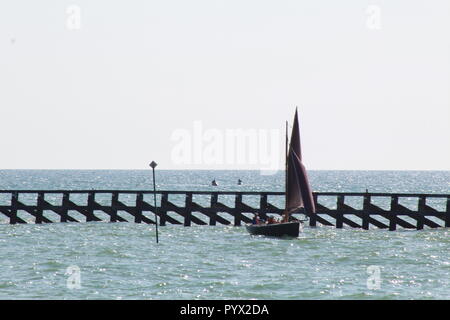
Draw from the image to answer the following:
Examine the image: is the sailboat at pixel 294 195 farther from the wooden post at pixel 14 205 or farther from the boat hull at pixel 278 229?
the wooden post at pixel 14 205

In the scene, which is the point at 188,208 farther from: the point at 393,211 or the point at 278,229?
the point at 393,211

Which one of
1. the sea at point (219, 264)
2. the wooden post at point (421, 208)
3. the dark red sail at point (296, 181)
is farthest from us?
the wooden post at point (421, 208)

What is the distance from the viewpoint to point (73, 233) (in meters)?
45.0

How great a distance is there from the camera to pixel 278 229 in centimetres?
4144

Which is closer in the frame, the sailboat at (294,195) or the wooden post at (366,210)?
the sailboat at (294,195)

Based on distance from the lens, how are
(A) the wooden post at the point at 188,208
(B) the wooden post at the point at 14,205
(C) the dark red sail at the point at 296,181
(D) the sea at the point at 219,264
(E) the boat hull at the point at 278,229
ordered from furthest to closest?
(B) the wooden post at the point at 14,205 → (A) the wooden post at the point at 188,208 → (E) the boat hull at the point at 278,229 → (C) the dark red sail at the point at 296,181 → (D) the sea at the point at 219,264

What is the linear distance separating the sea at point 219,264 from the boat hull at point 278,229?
1.23 feet

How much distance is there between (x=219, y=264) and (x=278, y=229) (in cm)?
1014

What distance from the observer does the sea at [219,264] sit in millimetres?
25250

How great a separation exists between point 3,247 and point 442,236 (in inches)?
822

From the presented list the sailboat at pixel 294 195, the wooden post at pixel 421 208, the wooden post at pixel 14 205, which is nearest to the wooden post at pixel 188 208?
the sailboat at pixel 294 195

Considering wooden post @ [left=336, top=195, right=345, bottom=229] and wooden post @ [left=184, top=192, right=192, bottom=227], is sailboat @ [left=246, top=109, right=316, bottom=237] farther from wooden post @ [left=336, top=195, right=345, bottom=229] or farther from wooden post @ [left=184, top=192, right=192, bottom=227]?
wooden post @ [left=184, top=192, right=192, bottom=227]

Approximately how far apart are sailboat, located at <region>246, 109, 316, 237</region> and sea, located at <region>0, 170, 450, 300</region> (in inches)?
25.0
